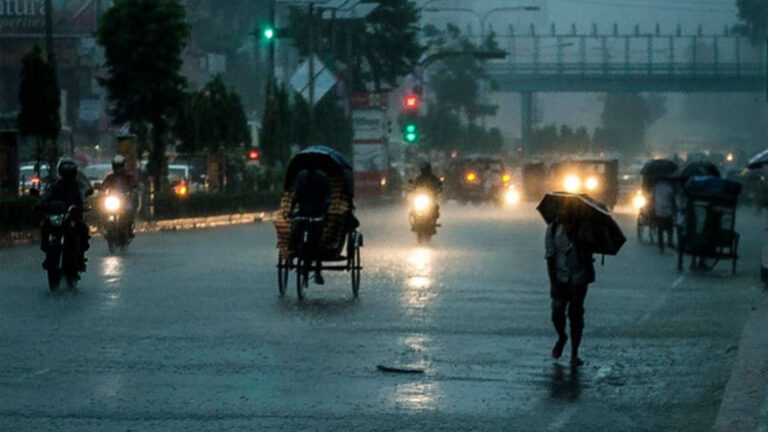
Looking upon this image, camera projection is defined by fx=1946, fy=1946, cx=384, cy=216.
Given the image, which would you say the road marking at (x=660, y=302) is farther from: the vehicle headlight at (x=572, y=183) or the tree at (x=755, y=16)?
the tree at (x=755, y=16)

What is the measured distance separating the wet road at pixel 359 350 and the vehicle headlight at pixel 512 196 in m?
48.2

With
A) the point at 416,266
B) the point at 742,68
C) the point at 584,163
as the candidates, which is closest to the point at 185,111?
the point at 584,163

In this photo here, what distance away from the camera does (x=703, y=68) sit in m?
135

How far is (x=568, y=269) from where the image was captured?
15602 millimetres

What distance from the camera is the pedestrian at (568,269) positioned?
15594mm

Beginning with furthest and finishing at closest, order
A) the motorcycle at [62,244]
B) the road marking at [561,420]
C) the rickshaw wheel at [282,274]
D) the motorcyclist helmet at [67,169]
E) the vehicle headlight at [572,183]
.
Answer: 1. the vehicle headlight at [572,183]
2. the motorcyclist helmet at [67,169]
3. the motorcycle at [62,244]
4. the rickshaw wheel at [282,274]
5. the road marking at [561,420]

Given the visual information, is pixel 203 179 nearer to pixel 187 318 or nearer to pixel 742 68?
pixel 187 318

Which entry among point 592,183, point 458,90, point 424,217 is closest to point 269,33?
point 424,217

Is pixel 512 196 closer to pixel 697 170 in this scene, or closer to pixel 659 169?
pixel 659 169

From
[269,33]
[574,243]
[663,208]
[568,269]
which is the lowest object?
[663,208]

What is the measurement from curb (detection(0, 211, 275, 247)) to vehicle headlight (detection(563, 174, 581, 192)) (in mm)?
13219

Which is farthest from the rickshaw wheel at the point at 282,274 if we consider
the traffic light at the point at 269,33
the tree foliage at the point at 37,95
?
the traffic light at the point at 269,33

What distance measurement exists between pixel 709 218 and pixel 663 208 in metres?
6.60

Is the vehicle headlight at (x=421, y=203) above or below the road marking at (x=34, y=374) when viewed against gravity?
above
